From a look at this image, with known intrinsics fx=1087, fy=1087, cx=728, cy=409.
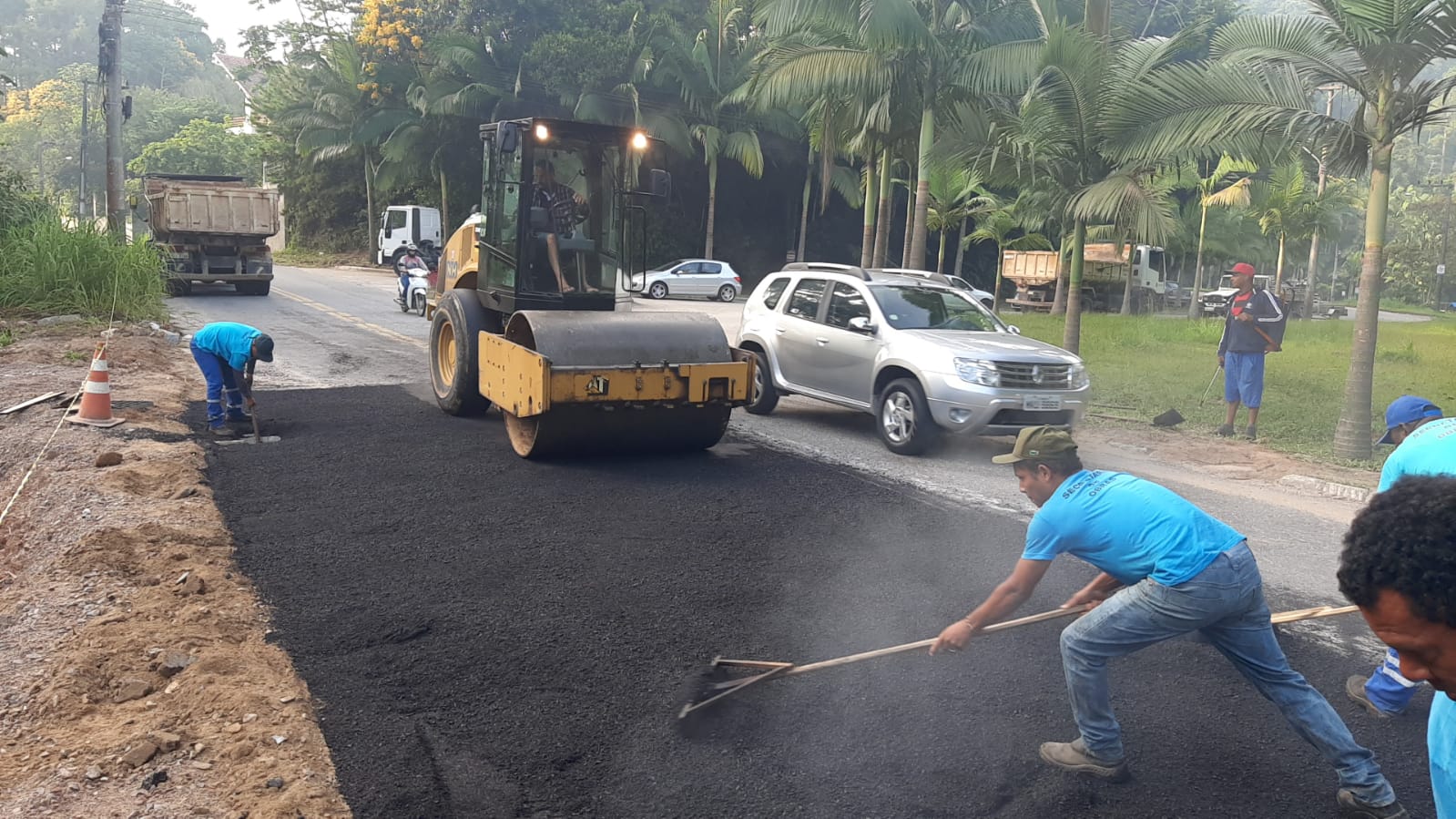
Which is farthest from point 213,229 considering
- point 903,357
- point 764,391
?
point 903,357

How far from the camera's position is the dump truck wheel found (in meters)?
10.3

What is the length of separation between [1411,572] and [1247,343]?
35.0 feet

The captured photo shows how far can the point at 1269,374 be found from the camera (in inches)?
704

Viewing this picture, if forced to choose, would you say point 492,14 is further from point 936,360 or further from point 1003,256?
point 936,360

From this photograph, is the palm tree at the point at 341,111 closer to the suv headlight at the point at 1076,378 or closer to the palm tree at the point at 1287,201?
the palm tree at the point at 1287,201

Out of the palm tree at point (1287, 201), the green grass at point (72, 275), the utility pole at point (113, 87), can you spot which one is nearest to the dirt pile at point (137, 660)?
the green grass at point (72, 275)

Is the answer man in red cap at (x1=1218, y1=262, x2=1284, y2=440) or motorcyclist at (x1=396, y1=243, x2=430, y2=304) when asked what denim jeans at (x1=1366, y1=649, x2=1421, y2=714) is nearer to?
man in red cap at (x1=1218, y1=262, x2=1284, y2=440)

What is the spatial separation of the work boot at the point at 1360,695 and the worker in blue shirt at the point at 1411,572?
3.25 meters

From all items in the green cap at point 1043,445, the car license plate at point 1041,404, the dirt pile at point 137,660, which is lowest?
the dirt pile at point 137,660

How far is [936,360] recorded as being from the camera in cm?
978

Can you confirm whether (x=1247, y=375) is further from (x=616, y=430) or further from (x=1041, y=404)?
(x=616, y=430)

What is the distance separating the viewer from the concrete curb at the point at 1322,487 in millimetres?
9227

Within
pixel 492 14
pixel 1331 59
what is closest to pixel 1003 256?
pixel 492 14

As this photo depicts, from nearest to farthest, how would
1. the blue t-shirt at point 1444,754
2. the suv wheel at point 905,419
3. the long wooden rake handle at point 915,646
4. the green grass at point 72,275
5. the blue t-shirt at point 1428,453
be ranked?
the blue t-shirt at point 1444,754
the blue t-shirt at point 1428,453
the long wooden rake handle at point 915,646
the suv wheel at point 905,419
the green grass at point 72,275
